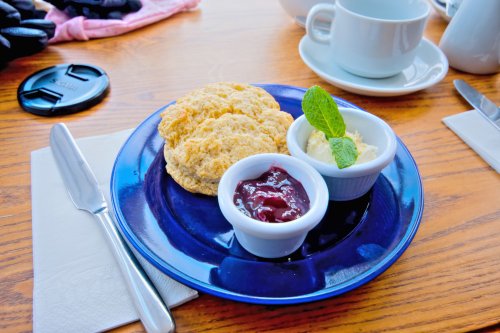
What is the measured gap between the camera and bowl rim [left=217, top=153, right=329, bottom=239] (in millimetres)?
927

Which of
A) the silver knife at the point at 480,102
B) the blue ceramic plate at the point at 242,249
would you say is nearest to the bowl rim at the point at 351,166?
the blue ceramic plate at the point at 242,249

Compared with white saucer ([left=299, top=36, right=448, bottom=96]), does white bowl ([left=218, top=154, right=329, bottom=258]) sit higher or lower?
higher

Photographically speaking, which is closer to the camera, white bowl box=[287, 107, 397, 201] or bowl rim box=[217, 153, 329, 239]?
bowl rim box=[217, 153, 329, 239]

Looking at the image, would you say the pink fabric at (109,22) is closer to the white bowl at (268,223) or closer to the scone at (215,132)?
the scone at (215,132)

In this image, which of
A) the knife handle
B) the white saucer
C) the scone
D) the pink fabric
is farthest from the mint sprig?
the pink fabric

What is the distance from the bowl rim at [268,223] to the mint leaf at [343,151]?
8 cm

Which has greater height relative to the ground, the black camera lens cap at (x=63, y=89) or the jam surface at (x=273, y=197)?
the jam surface at (x=273, y=197)

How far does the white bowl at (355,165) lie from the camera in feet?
3.64

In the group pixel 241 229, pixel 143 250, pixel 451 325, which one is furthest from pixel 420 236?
pixel 143 250

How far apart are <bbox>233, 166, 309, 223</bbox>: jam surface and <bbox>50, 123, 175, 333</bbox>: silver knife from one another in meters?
0.30

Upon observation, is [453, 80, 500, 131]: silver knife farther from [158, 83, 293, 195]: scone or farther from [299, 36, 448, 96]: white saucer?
[158, 83, 293, 195]: scone

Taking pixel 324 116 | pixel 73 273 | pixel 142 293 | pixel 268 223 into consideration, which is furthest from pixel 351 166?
pixel 73 273

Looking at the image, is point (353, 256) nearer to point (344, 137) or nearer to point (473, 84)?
point (344, 137)

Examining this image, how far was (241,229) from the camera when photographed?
96 cm
